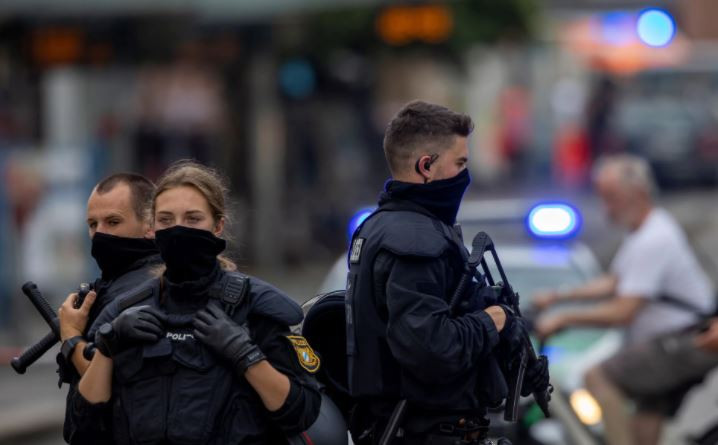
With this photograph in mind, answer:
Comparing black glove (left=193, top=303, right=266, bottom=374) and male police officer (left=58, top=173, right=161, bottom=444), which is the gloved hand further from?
male police officer (left=58, top=173, right=161, bottom=444)

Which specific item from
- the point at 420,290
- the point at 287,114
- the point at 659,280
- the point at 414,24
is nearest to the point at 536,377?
the point at 420,290

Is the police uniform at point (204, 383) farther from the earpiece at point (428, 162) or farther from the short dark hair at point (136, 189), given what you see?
the earpiece at point (428, 162)

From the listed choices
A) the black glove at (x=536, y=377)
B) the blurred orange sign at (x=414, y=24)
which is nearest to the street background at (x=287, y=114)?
the blurred orange sign at (x=414, y=24)

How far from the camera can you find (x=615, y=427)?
7.51 meters

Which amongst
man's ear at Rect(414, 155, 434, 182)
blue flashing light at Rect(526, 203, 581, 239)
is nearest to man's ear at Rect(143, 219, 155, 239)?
man's ear at Rect(414, 155, 434, 182)

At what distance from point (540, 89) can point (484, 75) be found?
3097 millimetres

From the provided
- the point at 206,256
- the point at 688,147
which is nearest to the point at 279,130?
the point at 688,147

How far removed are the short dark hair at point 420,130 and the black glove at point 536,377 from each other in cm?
74

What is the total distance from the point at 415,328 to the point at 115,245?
991 mm

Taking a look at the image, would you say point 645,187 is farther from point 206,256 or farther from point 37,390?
point 37,390

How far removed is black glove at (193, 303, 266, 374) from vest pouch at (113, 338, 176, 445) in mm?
122

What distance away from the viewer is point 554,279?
9172 millimetres

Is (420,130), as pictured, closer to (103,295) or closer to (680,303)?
(103,295)

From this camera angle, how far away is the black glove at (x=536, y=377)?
4.69 m
